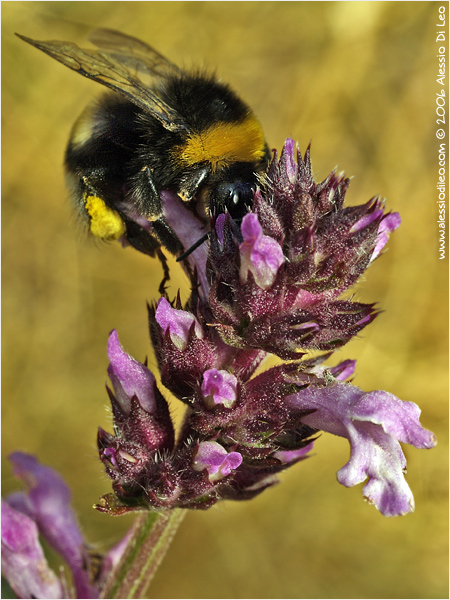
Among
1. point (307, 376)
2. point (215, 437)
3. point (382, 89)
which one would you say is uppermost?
point (382, 89)

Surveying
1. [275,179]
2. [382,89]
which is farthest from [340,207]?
[382,89]

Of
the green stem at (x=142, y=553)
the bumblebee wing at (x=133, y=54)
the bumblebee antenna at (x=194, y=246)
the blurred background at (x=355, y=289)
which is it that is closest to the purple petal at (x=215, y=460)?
the green stem at (x=142, y=553)

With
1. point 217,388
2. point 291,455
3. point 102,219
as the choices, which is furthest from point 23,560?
point 102,219

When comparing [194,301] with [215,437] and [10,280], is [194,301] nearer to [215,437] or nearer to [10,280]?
[215,437]

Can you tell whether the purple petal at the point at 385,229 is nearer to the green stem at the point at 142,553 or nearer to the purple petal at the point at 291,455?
the purple petal at the point at 291,455

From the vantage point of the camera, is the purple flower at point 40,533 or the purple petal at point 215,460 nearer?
the purple petal at point 215,460

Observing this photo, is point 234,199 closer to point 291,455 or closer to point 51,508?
point 291,455
